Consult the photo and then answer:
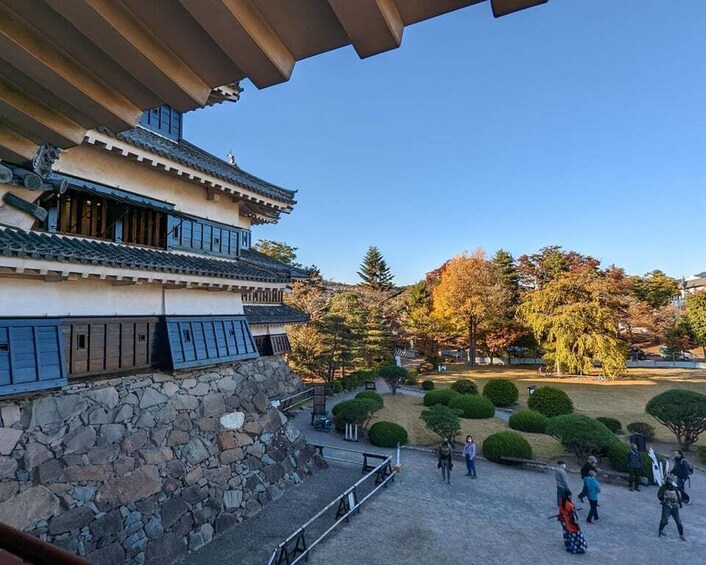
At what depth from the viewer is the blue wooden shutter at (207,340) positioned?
963cm

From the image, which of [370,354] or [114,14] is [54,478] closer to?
[114,14]

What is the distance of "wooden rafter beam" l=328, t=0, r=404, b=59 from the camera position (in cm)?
169

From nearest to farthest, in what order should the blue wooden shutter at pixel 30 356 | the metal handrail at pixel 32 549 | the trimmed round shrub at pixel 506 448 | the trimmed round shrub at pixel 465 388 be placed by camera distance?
the metal handrail at pixel 32 549 < the blue wooden shutter at pixel 30 356 < the trimmed round shrub at pixel 506 448 < the trimmed round shrub at pixel 465 388

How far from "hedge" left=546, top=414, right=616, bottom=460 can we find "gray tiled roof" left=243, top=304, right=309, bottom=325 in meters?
11.3

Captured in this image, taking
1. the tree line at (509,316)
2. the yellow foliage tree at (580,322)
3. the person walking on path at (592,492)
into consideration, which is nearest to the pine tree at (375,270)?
the tree line at (509,316)

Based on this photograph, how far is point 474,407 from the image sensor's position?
64.6ft

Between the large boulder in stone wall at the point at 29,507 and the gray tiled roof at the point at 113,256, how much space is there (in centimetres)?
392

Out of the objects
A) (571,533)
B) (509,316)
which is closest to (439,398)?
(571,533)

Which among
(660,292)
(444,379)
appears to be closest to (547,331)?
(444,379)

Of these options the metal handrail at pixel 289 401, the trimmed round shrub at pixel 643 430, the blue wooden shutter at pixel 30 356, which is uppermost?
the blue wooden shutter at pixel 30 356

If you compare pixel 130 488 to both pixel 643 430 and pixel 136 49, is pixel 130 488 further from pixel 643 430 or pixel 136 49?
pixel 643 430

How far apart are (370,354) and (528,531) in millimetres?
22458

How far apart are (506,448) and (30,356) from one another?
1405 centimetres

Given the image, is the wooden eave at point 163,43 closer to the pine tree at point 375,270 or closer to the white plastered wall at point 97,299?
the white plastered wall at point 97,299
